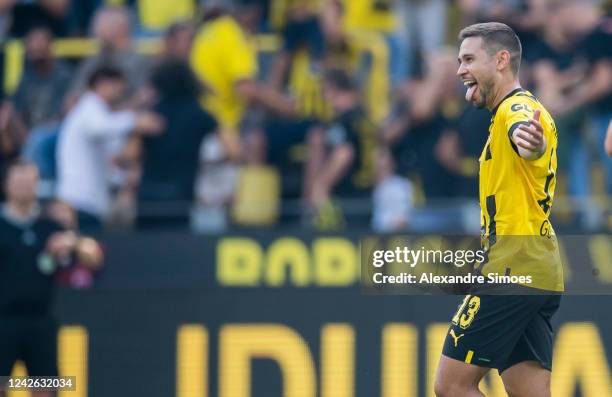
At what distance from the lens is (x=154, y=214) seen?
33.7 feet

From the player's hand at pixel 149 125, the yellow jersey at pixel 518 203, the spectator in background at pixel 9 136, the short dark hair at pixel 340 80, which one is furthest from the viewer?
the spectator in background at pixel 9 136

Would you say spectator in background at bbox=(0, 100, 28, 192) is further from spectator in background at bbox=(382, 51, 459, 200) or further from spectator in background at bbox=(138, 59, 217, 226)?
spectator in background at bbox=(382, 51, 459, 200)

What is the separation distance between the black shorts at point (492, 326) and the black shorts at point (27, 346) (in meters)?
3.65

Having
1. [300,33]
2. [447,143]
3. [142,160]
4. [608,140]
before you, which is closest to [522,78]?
[447,143]

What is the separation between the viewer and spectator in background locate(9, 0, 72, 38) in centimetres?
1241

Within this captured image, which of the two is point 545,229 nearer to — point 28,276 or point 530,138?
point 530,138

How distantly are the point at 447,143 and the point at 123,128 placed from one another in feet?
9.01

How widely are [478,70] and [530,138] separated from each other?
629 millimetres

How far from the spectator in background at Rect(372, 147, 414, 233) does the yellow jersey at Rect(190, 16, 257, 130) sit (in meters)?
1.36

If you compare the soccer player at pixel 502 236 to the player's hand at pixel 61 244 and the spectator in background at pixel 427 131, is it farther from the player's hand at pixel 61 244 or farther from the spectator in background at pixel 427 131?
the spectator in background at pixel 427 131

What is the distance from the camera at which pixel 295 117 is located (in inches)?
441

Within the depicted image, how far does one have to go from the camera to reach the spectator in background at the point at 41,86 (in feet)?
38.1

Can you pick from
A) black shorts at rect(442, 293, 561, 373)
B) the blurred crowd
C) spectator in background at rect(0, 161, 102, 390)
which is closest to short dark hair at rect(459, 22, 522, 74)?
black shorts at rect(442, 293, 561, 373)

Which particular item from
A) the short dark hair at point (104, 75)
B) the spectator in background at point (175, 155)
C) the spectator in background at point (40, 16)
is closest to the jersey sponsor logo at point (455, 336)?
the spectator in background at point (175, 155)
